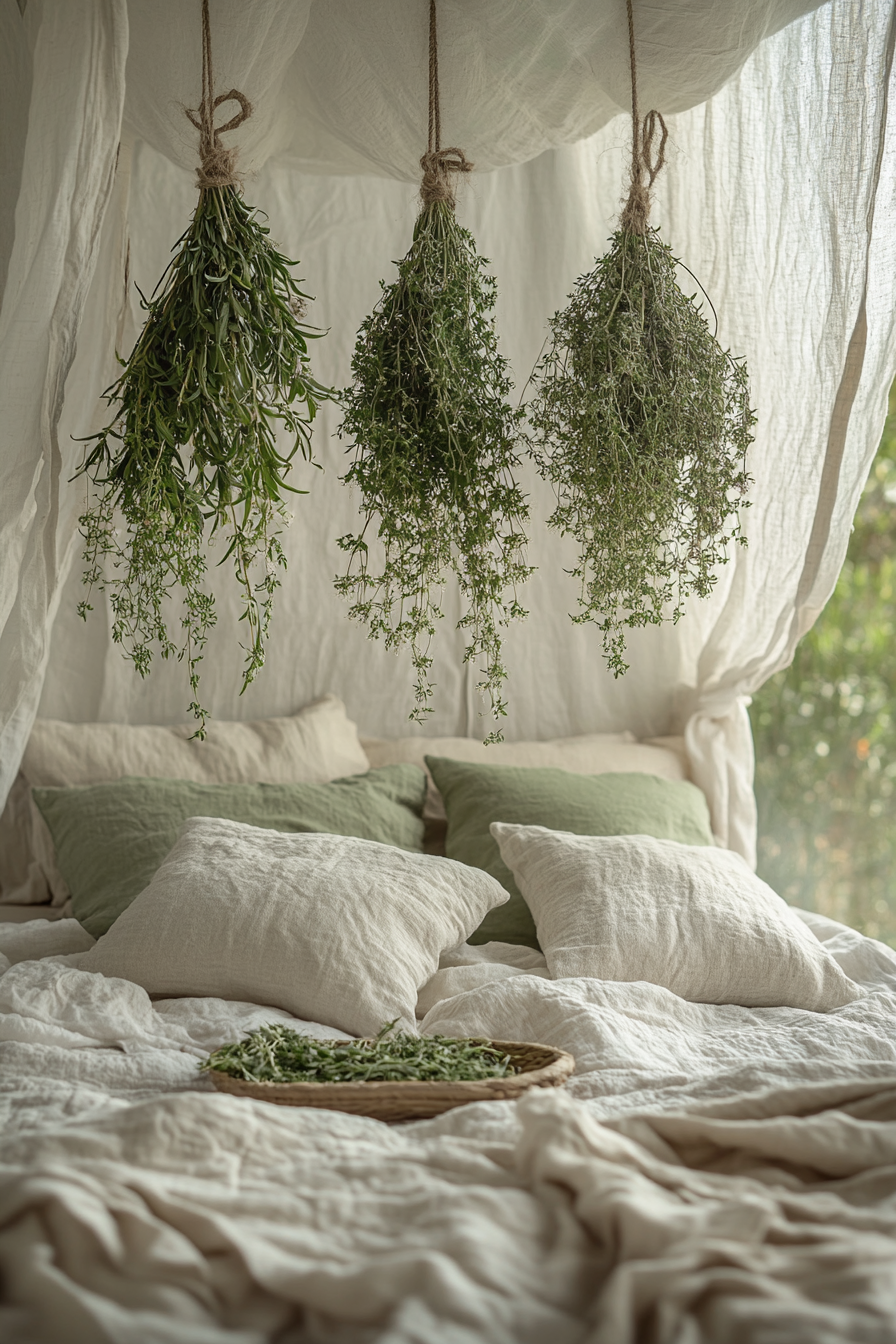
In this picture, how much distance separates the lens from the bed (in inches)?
32.5

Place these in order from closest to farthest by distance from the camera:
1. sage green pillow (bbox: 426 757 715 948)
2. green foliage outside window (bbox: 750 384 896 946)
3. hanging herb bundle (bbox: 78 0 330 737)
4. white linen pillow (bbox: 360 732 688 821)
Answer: hanging herb bundle (bbox: 78 0 330 737) → sage green pillow (bbox: 426 757 715 948) → white linen pillow (bbox: 360 732 688 821) → green foliage outside window (bbox: 750 384 896 946)

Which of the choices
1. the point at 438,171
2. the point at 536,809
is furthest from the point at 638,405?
the point at 536,809

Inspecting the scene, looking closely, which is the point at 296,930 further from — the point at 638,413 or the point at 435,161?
the point at 435,161

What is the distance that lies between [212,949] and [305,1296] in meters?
0.89

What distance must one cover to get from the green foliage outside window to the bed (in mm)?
2103

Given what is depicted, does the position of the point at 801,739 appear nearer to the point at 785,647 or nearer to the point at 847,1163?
the point at 785,647

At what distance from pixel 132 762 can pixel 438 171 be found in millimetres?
1283

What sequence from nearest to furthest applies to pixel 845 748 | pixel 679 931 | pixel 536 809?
pixel 679 931
pixel 536 809
pixel 845 748

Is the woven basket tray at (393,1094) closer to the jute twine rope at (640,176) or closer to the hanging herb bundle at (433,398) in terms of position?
the hanging herb bundle at (433,398)

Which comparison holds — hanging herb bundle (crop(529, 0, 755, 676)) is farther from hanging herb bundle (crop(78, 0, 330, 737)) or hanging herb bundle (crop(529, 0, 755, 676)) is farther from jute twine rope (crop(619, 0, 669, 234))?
hanging herb bundle (crop(78, 0, 330, 737))

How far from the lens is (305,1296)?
2.79 ft

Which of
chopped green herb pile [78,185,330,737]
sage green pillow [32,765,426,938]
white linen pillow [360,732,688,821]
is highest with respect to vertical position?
chopped green herb pile [78,185,330,737]

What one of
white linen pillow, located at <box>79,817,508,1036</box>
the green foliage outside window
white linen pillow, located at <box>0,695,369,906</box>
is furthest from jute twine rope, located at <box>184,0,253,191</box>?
the green foliage outside window

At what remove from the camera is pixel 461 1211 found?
959mm
